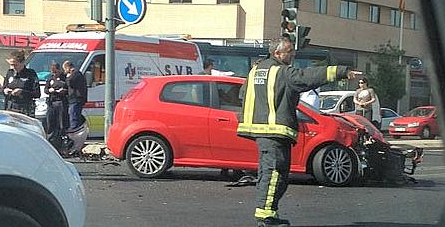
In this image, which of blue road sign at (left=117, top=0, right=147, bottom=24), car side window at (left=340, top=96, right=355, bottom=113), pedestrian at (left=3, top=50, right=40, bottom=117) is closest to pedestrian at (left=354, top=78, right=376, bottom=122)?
blue road sign at (left=117, top=0, right=147, bottom=24)

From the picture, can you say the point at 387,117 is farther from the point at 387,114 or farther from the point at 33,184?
the point at 33,184

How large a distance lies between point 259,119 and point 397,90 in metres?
27.6

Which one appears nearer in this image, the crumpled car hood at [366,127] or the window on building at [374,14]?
the crumpled car hood at [366,127]

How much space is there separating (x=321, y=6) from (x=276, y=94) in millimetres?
40267

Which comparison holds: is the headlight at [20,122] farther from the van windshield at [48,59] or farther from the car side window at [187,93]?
the van windshield at [48,59]

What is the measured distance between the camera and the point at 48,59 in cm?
1886

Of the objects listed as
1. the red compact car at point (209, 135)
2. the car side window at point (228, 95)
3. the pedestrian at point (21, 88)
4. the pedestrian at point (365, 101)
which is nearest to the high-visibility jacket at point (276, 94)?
the red compact car at point (209, 135)

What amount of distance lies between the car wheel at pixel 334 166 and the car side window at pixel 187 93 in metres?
1.74

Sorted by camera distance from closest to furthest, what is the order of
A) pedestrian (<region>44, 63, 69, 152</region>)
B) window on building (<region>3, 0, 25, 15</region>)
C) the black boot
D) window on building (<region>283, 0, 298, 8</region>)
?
the black boot < pedestrian (<region>44, 63, 69, 152</region>) < window on building (<region>283, 0, 298, 8</region>) < window on building (<region>3, 0, 25, 15</region>)

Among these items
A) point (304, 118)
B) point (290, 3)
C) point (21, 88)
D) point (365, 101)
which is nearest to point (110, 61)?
point (21, 88)

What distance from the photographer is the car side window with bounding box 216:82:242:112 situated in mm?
10484

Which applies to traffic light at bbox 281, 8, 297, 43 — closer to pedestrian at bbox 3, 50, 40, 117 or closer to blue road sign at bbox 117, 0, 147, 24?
blue road sign at bbox 117, 0, 147, 24

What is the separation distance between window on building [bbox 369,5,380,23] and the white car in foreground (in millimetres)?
43096

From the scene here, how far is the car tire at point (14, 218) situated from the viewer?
4.13 metres
